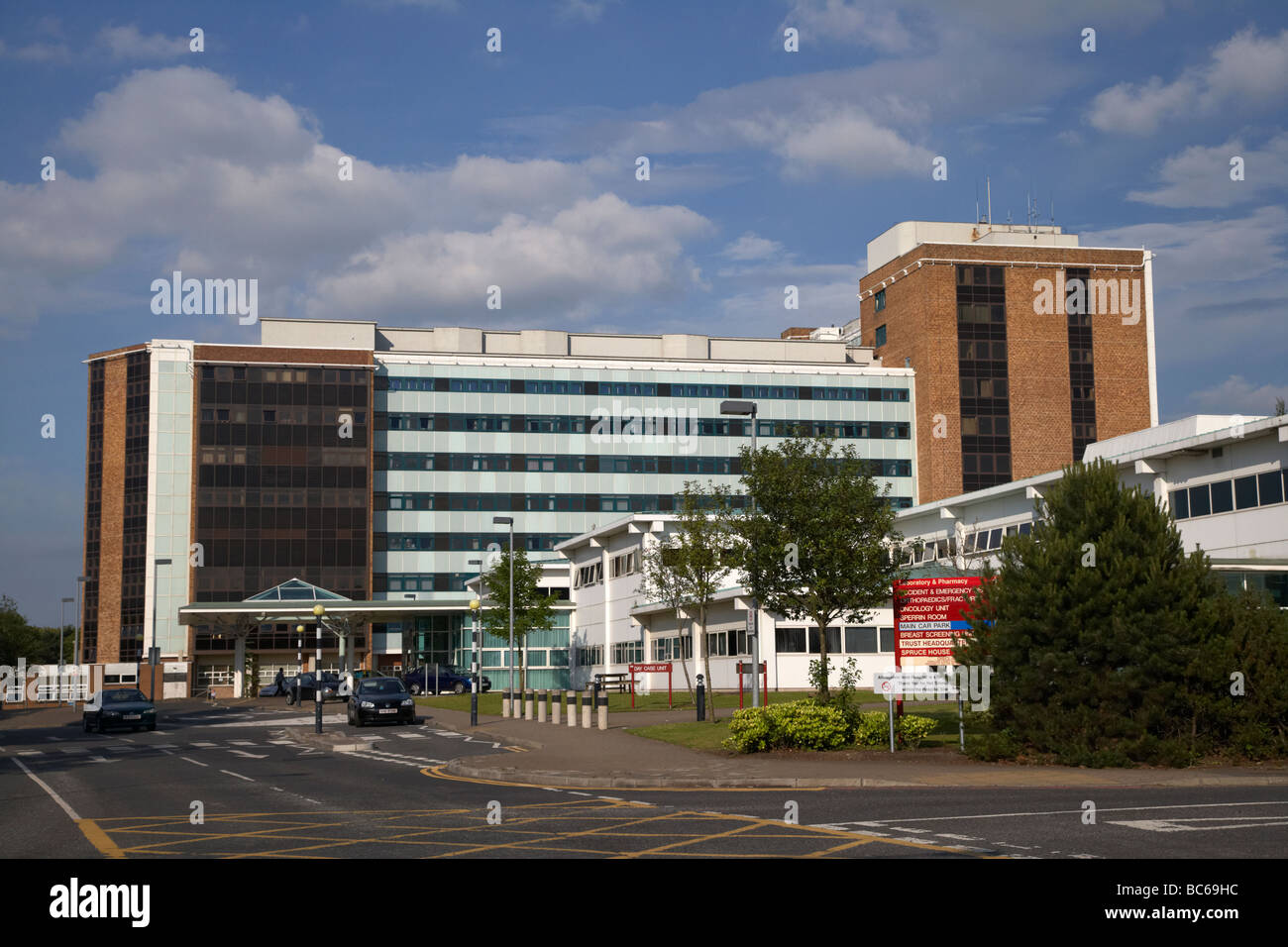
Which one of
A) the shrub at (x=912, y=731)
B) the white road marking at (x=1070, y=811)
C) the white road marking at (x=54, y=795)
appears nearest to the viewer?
the white road marking at (x=1070, y=811)

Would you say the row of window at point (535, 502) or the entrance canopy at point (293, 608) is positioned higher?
the row of window at point (535, 502)

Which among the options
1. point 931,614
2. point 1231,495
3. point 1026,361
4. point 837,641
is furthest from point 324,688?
point 1026,361

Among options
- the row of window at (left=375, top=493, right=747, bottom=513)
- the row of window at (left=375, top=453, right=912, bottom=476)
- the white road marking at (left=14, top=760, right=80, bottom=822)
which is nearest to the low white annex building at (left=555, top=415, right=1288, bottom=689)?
the white road marking at (left=14, top=760, right=80, bottom=822)

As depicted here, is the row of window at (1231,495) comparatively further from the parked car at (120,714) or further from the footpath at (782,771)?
the parked car at (120,714)

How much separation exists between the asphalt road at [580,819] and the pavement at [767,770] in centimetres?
66

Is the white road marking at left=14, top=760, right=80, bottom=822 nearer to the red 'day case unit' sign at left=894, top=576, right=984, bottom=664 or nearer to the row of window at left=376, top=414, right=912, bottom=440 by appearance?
the red 'day case unit' sign at left=894, top=576, right=984, bottom=664

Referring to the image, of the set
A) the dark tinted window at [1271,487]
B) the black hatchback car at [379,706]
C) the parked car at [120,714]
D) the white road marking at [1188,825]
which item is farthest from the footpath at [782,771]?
the dark tinted window at [1271,487]

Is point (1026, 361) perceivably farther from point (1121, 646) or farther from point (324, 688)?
point (1121, 646)

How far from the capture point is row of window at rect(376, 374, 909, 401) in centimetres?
9688

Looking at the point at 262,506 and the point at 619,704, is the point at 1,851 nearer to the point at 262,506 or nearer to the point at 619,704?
the point at 619,704

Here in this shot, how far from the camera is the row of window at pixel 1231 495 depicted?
39250 mm

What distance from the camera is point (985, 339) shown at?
318 ft

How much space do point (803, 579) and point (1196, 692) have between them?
25.7ft

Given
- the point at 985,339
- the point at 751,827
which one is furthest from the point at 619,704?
the point at 985,339
